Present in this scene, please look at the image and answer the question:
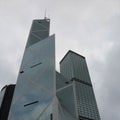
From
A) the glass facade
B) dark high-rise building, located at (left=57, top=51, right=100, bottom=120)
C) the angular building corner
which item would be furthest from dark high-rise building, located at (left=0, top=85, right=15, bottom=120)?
dark high-rise building, located at (left=57, top=51, right=100, bottom=120)

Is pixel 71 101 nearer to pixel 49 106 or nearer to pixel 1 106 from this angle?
pixel 1 106

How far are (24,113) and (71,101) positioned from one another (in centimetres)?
4496

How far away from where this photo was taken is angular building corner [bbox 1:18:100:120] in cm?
6675

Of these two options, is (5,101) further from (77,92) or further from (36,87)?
(77,92)

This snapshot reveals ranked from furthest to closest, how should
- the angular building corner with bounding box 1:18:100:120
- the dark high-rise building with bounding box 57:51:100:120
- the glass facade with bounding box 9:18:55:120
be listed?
the dark high-rise building with bounding box 57:51:100:120
the angular building corner with bounding box 1:18:100:120
the glass facade with bounding box 9:18:55:120

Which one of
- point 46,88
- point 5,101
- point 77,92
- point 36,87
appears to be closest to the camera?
point 46,88

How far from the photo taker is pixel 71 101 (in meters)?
109

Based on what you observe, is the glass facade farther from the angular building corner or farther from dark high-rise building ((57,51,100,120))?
dark high-rise building ((57,51,100,120))

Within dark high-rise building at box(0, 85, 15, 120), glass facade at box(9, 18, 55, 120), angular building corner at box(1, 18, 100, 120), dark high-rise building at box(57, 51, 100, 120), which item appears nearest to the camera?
glass facade at box(9, 18, 55, 120)

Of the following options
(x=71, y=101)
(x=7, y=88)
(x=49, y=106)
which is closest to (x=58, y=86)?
(x=71, y=101)

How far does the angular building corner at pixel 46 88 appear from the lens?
66750 millimetres

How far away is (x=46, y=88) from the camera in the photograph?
7012cm

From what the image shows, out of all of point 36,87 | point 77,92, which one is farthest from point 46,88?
point 77,92

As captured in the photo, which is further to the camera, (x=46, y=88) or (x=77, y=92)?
(x=77, y=92)
